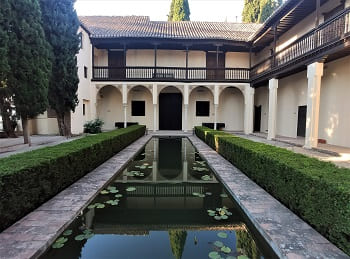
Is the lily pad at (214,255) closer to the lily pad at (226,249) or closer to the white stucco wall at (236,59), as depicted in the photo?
the lily pad at (226,249)

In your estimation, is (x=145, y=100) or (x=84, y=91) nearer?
(x=84, y=91)

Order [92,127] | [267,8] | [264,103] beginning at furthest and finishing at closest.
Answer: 1. [267,8]
2. [264,103]
3. [92,127]

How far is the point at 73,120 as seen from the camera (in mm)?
15367

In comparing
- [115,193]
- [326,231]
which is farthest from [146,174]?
[326,231]

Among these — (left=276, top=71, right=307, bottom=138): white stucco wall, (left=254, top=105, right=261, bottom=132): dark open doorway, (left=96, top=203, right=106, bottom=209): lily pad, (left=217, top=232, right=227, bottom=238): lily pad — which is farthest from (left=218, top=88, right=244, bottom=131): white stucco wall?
(left=217, top=232, right=227, bottom=238): lily pad

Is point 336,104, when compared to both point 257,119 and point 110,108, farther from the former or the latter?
point 110,108

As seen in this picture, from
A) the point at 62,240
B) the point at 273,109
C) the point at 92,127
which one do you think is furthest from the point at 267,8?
the point at 62,240

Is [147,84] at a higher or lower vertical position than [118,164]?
higher

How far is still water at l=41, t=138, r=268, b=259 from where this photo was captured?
304cm

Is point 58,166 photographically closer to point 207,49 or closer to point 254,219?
point 254,219

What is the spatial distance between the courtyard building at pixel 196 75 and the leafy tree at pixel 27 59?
6.23m

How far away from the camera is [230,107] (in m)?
Result: 20.7

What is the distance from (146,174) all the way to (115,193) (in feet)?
5.50

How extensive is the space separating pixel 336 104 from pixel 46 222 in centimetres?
1130
